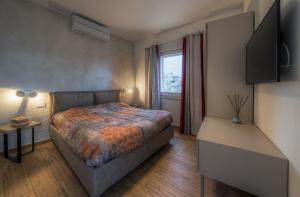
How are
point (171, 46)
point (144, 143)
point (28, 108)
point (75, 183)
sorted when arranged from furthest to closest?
point (171, 46) → point (28, 108) → point (144, 143) → point (75, 183)

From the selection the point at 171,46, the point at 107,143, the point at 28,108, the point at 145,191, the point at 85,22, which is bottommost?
the point at 145,191

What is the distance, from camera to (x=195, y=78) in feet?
11.1

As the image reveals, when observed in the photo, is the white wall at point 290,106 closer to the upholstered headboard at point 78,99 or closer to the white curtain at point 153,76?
the white curtain at point 153,76

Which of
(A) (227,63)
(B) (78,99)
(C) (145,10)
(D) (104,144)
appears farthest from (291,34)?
(B) (78,99)

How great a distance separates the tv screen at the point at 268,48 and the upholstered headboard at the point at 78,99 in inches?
131

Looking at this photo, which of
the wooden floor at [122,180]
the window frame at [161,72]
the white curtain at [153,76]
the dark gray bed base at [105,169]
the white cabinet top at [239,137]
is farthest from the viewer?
the white curtain at [153,76]

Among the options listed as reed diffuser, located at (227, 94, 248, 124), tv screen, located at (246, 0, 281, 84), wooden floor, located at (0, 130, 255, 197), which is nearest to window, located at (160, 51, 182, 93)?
Result: reed diffuser, located at (227, 94, 248, 124)

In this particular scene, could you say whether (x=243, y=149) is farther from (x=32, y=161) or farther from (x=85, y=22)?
(x=85, y=22)

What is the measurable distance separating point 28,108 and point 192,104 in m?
3.55

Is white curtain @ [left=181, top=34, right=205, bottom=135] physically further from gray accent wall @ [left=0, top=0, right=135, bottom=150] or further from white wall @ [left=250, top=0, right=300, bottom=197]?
gray accent wall @ [left=0, top=0, right=135, bottom=150]

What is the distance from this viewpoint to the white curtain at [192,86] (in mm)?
3295

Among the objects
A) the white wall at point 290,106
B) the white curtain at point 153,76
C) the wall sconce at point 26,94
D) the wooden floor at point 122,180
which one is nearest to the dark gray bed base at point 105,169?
the wooden floor at point 122,180

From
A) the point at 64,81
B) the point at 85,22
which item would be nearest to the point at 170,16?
the point at 85,22

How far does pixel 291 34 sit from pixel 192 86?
2531 millimetres
